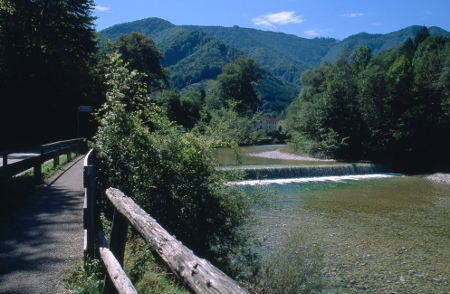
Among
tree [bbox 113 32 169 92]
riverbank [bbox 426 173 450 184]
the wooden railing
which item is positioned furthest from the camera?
tree [bbox 113 32 169 92]

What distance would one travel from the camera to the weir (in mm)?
19359

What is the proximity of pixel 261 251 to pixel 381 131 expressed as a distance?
83.4 ft

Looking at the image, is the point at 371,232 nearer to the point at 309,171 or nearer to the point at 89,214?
the point at 89,214

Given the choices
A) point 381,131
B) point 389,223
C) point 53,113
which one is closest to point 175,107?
point 53,113

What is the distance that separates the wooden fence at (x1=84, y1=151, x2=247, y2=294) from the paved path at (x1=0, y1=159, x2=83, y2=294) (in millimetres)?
550

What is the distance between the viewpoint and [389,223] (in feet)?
35.2

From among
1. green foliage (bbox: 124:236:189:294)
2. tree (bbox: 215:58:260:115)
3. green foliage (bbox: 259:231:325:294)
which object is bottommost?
green foliage (bbox: 259:231:325:294)

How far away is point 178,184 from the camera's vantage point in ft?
20.7

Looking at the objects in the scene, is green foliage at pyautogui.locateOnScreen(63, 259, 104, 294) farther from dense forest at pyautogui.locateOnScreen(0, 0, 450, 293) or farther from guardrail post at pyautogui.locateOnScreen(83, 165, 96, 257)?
guardrail post at pyautogui.locateOnScreen(83, 165, 96, 257)

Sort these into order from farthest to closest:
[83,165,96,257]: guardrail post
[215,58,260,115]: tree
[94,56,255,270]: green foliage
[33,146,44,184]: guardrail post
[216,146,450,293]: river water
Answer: [215,58,260,115]: tree, [33,146,44,184]: guardrail post, [216,146,450,293]: river water, [94,56,255,270]: green foliage, [83,165,96,257]: guardrail post

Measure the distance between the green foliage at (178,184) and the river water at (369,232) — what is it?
4.11 ft

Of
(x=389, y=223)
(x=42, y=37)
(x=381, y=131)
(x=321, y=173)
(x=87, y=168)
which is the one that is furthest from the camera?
(x=381, y=131)

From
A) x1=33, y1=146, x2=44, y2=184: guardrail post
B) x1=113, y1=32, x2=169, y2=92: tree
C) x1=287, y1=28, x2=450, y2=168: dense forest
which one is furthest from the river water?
x1=113, y1=32, x2=169, y2=92: tree

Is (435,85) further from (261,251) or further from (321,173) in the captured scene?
(261,251)
